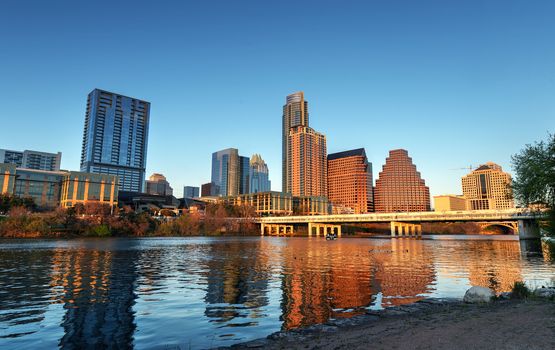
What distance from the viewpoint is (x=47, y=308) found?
2131cm

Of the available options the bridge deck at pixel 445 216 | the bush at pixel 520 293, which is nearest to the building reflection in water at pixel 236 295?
the bush at pixel 520 293

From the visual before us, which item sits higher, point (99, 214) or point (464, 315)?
point (99, 214)

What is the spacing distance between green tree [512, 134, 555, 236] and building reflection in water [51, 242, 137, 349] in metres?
27.7

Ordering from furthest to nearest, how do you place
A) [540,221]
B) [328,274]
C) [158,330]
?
[328,274] → [540,221] → [158,330]

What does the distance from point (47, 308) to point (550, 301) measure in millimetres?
29258

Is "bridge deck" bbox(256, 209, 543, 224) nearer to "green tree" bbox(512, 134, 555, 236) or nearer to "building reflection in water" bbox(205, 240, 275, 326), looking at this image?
"green tree" bbox(512, 134, 555, 236)

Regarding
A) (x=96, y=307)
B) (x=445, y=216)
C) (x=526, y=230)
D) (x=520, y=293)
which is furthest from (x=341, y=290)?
(x=445, y=216)

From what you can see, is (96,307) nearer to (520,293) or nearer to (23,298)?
(23,298)

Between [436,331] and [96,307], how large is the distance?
60.5 ft

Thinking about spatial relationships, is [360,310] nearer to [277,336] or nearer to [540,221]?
[277,336]

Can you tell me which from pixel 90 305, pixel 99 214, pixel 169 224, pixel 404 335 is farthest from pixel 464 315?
pixel 169 224

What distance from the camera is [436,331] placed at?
1454cm

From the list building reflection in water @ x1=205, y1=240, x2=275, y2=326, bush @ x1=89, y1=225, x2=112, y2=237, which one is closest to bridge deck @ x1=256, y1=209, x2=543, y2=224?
building reflection in water @ x1=205, y1=240, x2=275, y2=326

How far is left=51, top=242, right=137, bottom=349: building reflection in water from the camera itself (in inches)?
610
